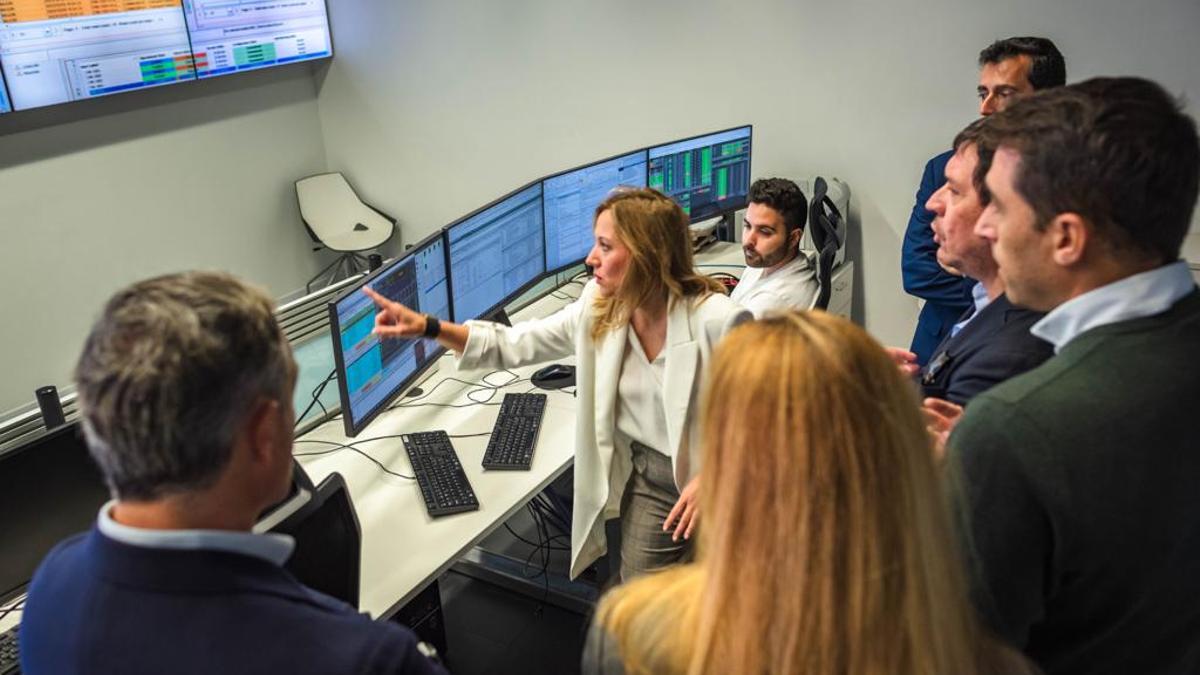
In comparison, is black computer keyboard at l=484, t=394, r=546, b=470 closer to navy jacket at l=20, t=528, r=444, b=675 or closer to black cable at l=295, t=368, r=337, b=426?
black cable at l=295, t=368, r=337, b=426

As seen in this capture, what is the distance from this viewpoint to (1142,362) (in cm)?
95

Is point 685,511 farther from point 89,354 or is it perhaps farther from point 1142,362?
point 89,354

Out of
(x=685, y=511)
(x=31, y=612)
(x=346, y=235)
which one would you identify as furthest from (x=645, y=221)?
(x=346, y=235)

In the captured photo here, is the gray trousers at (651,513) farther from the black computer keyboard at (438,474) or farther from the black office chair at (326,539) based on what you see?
the black office chair at (326,539)

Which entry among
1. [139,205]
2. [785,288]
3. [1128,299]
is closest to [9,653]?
[1128,299]

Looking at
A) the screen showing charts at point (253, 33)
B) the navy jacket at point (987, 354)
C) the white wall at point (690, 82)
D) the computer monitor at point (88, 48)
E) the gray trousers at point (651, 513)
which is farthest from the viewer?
the screen showing charts at point (253, 33)

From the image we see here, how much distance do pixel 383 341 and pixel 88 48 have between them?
107 inches

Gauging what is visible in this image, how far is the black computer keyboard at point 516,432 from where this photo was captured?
220 cm

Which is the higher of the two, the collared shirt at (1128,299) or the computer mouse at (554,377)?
the collared shirt at (1128,299)

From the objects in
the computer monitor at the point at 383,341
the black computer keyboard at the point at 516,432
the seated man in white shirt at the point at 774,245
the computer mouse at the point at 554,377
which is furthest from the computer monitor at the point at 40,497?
the seated man in white shirt at the point at 774,245

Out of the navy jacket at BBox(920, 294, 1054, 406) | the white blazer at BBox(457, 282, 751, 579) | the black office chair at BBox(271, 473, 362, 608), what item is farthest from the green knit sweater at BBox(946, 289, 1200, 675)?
the black office chair at BBox(271, 473, 362, 608)

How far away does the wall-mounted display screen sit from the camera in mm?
3607

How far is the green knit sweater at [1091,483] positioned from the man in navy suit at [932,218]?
135cm

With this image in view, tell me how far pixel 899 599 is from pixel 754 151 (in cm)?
334
